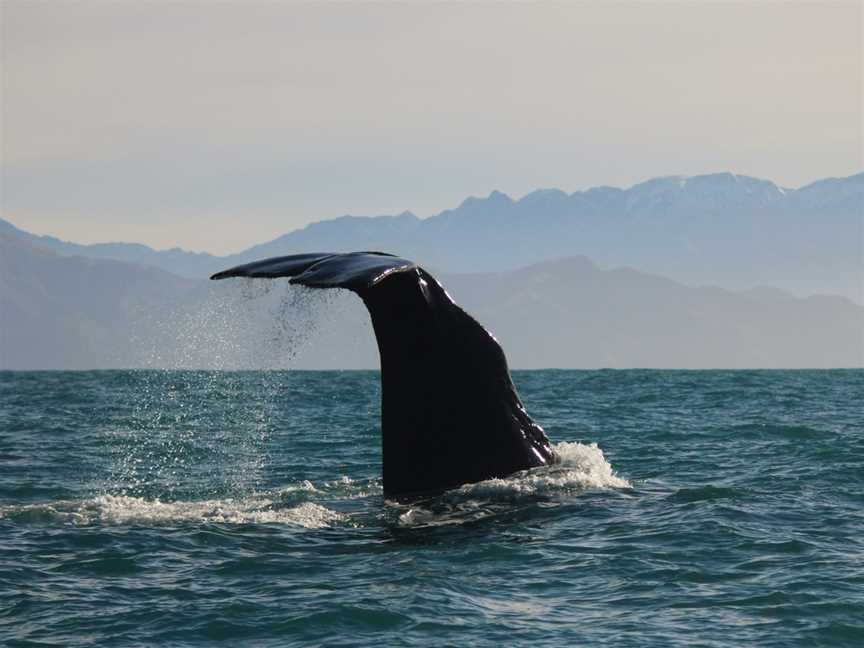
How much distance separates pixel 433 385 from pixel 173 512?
11.4ft

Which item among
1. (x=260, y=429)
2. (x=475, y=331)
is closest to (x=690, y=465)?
(x=475, y=331)

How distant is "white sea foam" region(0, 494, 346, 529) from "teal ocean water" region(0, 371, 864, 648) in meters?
0.05

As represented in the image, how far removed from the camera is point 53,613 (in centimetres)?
836

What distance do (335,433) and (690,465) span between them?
8714mm

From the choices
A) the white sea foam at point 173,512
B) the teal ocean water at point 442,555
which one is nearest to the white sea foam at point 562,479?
the teal ocean water at point 442,555

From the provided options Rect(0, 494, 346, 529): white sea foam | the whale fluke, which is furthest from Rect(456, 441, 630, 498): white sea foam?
Rect(0, 494, 346, 529): white sea foam

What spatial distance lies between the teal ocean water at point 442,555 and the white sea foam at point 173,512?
47 mm

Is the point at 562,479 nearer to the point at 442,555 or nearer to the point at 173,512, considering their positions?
the point at 442,555

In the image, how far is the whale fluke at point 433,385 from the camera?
9.80 meters

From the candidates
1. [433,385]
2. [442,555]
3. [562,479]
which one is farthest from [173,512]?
[562,479]

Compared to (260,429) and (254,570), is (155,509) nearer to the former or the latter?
(254,570)

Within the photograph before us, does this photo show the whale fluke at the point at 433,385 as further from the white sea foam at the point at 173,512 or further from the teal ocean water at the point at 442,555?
the white sea foam at the point at 173,512

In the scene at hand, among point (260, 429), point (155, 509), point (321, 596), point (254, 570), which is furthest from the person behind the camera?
point (260, 429)

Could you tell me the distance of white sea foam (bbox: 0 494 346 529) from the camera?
11320 mm
